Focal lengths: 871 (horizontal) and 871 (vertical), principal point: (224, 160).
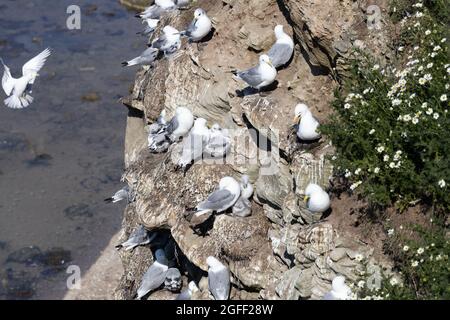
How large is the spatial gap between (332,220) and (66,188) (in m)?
8.84

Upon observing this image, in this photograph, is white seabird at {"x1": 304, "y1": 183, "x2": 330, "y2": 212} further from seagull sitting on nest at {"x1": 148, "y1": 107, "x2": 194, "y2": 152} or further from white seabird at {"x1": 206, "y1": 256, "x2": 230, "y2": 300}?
seagull sitting on nest at {"x1": 148, "y1": 107, "x2": 194, "y2": 152}

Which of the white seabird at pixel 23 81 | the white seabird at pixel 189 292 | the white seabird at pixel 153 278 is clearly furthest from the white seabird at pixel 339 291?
the white seabird at pixel 23 81

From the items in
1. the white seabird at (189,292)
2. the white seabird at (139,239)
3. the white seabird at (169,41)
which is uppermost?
the white seabird at (169,41)

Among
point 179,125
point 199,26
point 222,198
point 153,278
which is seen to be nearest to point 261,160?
point 222,198

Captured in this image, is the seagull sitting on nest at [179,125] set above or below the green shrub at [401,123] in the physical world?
below

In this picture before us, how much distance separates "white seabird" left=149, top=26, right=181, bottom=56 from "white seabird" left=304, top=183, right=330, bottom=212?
13.9 feet

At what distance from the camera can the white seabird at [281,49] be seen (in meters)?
9.86

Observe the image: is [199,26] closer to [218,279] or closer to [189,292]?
[189,292]

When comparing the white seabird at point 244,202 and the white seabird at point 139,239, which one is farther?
the white seabird at point 139,239

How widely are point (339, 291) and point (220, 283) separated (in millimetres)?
1990

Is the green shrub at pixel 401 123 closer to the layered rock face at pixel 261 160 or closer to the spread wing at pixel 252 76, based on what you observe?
the layered rock face at pixel 261 160

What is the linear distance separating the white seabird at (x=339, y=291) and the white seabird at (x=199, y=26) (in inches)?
182

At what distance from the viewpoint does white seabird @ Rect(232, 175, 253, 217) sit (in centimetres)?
968

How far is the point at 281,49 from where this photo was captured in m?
9.87
